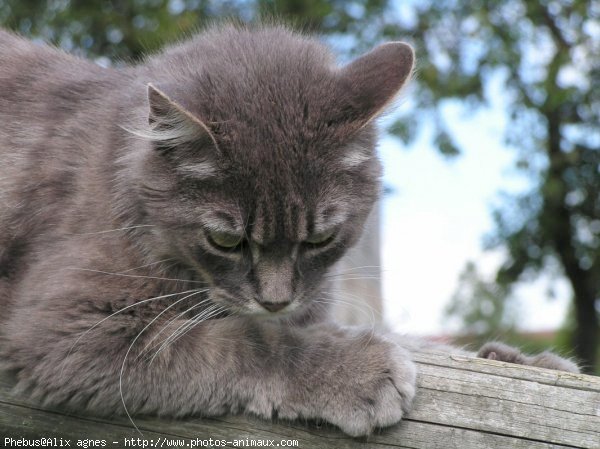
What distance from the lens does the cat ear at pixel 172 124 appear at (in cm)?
293

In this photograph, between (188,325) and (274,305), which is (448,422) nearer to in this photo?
(274,305)

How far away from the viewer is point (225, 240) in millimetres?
3143

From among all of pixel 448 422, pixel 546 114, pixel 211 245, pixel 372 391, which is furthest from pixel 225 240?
pixel 546 114

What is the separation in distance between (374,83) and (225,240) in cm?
86

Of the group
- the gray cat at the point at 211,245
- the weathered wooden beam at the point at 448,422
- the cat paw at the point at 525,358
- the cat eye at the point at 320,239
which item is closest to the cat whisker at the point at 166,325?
the gray cat at the point at 211,245

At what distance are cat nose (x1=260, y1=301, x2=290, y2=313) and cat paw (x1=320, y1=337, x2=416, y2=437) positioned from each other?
327 millimetres

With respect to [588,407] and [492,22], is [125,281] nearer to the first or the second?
[588,407]

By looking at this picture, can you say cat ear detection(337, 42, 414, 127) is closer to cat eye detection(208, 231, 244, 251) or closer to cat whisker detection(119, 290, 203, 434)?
cat eye detection(208, 231, 244, 251)

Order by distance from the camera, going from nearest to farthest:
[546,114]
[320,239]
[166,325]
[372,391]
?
[372,391]
[166,325]
[320,239]
[546,114]

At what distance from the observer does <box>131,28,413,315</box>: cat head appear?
308cm

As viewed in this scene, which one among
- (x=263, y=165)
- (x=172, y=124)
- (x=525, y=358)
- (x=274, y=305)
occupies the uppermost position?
(x=172, y=124)

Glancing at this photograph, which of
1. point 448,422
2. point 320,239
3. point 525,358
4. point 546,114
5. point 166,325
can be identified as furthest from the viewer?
point 546,114

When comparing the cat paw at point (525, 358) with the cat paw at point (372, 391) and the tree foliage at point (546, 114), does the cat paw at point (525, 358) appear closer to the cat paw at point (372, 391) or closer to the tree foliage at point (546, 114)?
the cat paw at point (372, 391)

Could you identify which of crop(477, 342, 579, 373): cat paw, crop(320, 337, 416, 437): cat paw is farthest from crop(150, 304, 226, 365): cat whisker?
crop(477, 342, 579, 373): cat paw
